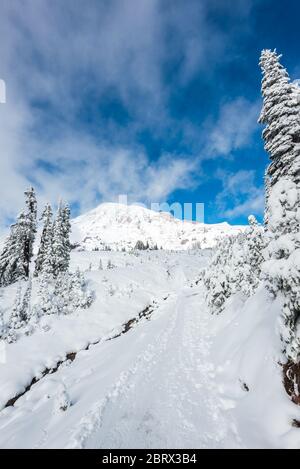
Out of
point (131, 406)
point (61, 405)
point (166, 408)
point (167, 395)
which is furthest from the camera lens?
point (167, 395)

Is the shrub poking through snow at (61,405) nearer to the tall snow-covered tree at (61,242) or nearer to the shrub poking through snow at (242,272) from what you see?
the shrub poking through snow at (242,272)

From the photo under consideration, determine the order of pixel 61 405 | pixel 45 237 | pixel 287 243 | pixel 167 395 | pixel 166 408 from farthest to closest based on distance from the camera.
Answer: pixel 45 237
pixel 167 395
pixel 61 405
pixel 166 408
pixel 287 243

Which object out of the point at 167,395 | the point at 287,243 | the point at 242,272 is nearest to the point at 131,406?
the point at 167,395

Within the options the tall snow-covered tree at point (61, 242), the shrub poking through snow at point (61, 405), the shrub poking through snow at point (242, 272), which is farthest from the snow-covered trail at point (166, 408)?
the tall snow-covered tree at point (61, 242)

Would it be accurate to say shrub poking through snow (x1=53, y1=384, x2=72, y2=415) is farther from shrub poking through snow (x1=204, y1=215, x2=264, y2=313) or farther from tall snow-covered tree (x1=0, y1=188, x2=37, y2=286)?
tall snow-covered tree (x1=0, y1=188, x2=37, y2=286)

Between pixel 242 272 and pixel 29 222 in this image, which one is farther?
pixel 29 222

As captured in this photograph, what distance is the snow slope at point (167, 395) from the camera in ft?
17.9

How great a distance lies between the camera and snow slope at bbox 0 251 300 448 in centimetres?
546

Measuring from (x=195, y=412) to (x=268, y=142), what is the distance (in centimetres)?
1204

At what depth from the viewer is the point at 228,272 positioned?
58.8 ft

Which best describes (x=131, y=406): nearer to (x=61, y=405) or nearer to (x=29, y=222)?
(x=61, y=405)

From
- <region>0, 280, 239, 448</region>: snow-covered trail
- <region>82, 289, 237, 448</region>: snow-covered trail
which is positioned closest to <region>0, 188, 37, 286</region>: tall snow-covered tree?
<region>0, 280, 239, 448</region>: snow-covered trail

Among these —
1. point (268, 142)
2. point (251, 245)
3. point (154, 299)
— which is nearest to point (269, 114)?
point (268, 142)

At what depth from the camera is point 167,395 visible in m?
7.45
